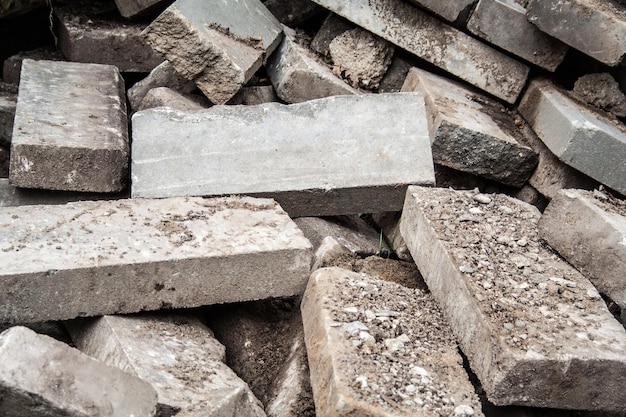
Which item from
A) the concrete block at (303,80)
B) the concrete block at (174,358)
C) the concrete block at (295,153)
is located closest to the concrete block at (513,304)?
the concrete block at (295,153)

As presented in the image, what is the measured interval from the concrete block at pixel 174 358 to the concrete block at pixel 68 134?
728 mm

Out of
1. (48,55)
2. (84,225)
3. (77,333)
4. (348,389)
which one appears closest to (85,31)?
(48,55)

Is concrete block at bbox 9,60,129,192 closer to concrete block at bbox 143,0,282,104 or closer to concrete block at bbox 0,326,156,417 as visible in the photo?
concrete block at bbox 143,0,282,104

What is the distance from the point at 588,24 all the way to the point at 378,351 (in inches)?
90.7

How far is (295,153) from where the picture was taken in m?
3.73

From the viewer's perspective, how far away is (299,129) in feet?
12.6

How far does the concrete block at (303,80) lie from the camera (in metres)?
4.36

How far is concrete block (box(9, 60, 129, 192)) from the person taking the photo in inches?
134

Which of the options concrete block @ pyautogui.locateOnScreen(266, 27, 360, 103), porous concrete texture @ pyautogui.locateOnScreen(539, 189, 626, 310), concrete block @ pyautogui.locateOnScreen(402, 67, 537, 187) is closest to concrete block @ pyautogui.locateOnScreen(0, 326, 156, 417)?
porous concrete texture @ pyautogui.locateOnScreen(539, 189, 626, 310)

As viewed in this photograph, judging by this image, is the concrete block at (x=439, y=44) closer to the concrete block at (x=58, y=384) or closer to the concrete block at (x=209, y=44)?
the concrete block at (x=209, y=44)

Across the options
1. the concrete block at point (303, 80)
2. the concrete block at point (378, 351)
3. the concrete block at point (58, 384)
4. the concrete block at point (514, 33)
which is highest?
the concrete block at point (514, 33)

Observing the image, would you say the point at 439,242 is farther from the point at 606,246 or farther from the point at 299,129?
the point at 299,129

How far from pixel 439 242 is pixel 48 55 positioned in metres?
3.23

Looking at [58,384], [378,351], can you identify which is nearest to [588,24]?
[378,351]
